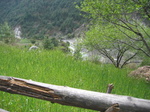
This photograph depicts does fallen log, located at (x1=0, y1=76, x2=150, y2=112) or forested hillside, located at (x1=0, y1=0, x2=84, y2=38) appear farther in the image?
forested hillside, located at (x1=0, y1=0, x2=84, y2=38)

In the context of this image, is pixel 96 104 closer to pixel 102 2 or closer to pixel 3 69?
pixel 3 69

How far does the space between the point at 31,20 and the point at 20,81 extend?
153m

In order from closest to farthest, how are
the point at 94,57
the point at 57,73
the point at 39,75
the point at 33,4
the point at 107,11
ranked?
1. the point at 39,75
2. the point at 57,73
3. the point at 107,11
4. the point at 94,57
5. the point at 33,4

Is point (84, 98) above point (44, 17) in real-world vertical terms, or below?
below

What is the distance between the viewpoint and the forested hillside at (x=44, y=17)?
117062mm

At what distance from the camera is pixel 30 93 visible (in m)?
1.98

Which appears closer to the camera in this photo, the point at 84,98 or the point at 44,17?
the point at 84,98

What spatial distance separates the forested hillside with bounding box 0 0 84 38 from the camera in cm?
11706

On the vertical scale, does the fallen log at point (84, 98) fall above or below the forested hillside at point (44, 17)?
below

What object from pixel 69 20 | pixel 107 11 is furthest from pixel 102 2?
pixel 69 20

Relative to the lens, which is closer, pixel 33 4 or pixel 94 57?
pixel 94 57

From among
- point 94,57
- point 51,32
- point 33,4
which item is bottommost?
point 94,57

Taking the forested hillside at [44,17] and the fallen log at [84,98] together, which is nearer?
the fallen log at [84,98]

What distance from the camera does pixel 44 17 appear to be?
482 feet
